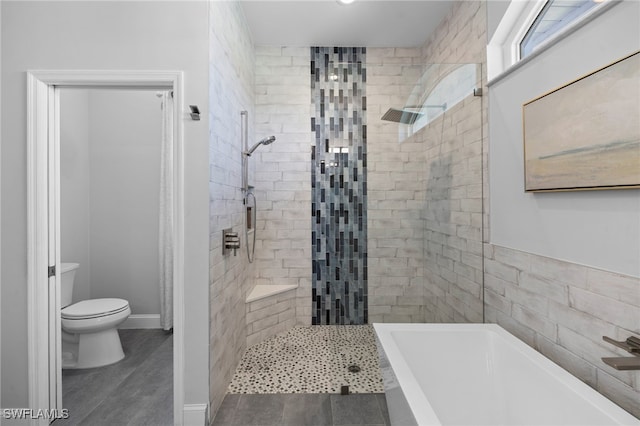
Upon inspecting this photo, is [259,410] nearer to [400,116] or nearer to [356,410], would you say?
[356,410]

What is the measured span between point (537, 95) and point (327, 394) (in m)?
2.12

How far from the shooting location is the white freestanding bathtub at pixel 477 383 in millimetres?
1182

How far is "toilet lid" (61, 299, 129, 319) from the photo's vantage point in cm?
250

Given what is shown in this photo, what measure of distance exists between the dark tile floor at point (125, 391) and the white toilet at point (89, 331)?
0.09 metres

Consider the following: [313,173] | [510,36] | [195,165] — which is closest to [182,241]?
[195,165]

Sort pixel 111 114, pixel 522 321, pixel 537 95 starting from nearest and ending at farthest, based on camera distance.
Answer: pixel 537 95 → pixel 522 321 → pixel 111 114

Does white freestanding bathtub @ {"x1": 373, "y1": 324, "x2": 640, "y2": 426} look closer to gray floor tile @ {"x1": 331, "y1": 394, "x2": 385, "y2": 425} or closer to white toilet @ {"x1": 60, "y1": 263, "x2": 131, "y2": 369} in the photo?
gray floor tile @ {"x1": 331, "y1": 394, "x2": 385, "y2": 425}

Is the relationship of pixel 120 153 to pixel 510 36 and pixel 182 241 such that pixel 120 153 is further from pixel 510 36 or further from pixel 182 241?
pixel 510 36

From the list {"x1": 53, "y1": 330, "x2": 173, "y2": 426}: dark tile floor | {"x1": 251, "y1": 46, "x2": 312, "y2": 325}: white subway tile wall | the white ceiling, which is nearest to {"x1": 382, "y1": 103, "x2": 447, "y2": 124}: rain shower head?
{"x1": 251, "y1": 46, "x2": 312, "y2": 325}: white subway tile wall

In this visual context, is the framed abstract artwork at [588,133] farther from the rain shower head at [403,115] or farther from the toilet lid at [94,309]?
the toilet lid at [94,309]

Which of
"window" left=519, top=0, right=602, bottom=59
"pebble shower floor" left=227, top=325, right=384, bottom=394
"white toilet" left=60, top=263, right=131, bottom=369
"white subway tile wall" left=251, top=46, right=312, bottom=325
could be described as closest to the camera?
"window" left=519, top=0, right=602, bottom=59

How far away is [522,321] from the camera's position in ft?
5.82

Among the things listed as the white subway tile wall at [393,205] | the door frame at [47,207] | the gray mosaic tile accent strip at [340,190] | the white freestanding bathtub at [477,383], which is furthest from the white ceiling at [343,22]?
the white freestanding bathtub at [477,383]

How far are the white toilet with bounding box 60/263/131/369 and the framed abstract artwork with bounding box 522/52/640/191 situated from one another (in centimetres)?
301
